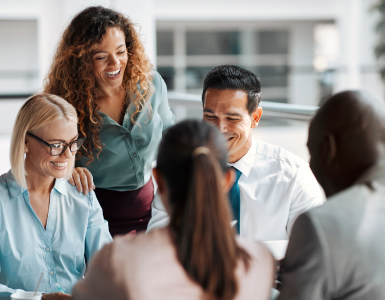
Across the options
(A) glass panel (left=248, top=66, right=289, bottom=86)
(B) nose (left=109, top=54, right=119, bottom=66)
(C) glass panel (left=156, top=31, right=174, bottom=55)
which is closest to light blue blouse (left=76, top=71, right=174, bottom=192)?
(B) nose (left=109, top=54, right=119, bottom=66)

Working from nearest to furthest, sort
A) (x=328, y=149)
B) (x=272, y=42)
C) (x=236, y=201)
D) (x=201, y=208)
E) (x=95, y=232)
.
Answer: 1. (x=201, y=208)
2. (x=328, y=149)
3. (x=95, y=232)
4. (x=236, y=201)
5. (x=272, y=42)

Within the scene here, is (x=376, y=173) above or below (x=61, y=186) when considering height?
above

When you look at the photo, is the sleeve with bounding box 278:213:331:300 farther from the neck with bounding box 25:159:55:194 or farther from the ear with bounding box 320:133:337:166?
the neck with bounding box 25:159:55:194

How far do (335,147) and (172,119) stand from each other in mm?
1429

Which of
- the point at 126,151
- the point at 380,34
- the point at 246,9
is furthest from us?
the point at 246,9

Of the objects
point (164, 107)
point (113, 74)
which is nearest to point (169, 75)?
point (164, 107)

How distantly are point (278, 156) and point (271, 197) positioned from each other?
0.19 metres

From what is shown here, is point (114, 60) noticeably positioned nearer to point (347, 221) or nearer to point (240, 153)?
point (240, 153)

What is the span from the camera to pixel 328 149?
0.96 metres

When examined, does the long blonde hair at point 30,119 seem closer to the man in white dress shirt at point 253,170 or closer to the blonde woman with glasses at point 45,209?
the blonde woman with glasses at point 45,209

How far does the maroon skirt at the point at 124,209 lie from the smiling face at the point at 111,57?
1.68 feet

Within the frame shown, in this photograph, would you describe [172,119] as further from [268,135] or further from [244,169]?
[268,135]

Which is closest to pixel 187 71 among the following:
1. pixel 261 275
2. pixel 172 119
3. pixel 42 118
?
pixel 172 119

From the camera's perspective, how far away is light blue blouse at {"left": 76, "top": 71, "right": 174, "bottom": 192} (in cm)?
199
